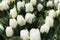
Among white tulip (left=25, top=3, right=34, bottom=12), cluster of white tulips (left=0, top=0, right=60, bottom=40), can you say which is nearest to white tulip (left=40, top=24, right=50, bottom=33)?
cluster of white tulips (left=0, top=0, right=60, bottom=40)

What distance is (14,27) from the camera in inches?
41.6

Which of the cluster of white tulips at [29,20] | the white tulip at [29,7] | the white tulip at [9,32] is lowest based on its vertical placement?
the white tulip at [9,32]

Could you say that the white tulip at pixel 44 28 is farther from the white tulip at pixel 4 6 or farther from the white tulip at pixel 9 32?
the white tulip at pixel 4 6

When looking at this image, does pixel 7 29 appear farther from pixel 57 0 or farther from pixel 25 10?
pixel 57 0

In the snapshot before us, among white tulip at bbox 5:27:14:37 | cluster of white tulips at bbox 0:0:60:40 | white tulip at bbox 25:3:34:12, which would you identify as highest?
white tulip at bbox 25:3:34:12

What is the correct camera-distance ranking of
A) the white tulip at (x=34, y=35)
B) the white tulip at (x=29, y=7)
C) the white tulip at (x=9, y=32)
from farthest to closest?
1. the white tulip at (x=29, y=7)
2. the white tulip at (x=9, y=32)
3. the white tulip at (x=34, y=35)

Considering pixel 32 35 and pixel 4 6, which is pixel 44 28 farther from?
pixel 4 6

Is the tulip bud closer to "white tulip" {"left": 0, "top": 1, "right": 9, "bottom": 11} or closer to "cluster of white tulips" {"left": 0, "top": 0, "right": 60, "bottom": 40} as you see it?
"cluster of white tulips" {"left": 0, "top": 0, "right": 60, "bottom": 40}

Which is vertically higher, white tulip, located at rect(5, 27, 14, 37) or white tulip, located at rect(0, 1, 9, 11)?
white tulip, located at rect(0, 1, 9, 11)

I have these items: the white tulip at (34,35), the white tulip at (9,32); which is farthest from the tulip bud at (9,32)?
the white tulip at (34,35)

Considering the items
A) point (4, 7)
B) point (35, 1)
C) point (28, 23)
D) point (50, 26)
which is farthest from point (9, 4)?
point (50, 26)

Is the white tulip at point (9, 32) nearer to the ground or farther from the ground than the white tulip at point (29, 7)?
nearer to the ground

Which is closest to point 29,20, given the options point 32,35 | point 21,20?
point 21,20

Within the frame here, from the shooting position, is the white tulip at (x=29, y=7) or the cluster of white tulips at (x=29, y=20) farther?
the white tulip at (x=29, y=7)
